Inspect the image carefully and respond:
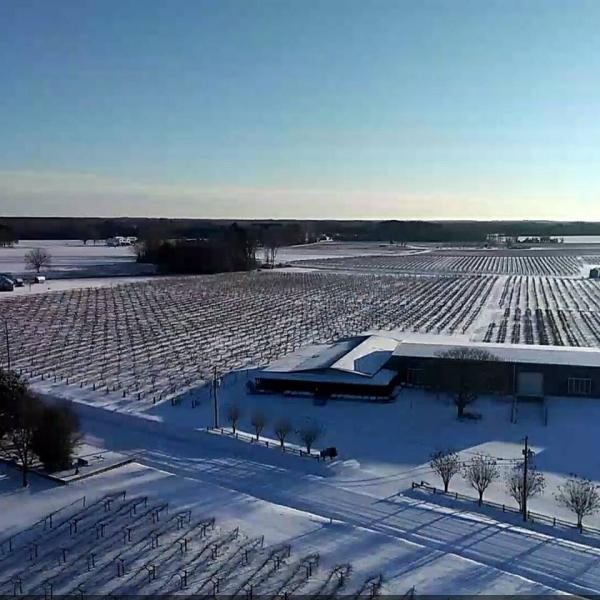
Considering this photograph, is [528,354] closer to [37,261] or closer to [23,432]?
[23,432]

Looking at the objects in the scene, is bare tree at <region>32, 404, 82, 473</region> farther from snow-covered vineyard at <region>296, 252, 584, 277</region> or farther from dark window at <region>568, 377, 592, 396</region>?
snow-covered vineyard at <region>296, 252, 584, 277</region>

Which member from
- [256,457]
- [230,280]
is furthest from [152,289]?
[256,457]

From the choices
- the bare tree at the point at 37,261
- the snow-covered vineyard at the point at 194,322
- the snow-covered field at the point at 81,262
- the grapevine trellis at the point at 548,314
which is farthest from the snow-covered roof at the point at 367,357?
the bare tree at the point at 37,261

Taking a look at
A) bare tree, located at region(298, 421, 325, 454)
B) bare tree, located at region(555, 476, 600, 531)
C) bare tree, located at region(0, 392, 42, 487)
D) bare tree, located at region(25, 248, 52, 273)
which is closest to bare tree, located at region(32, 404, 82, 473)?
bare tree, located at region(0, 392, 42, 487)

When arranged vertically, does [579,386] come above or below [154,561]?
above

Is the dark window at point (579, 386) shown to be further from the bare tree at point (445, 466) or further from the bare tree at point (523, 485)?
the bare tree at point (445, 466)

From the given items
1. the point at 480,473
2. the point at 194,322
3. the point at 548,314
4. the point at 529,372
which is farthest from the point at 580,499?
the point at 548,314
